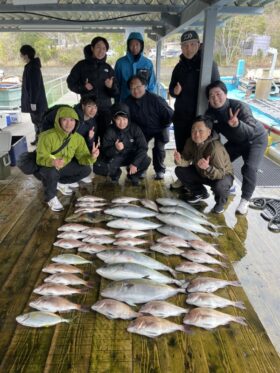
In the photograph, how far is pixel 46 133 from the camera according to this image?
356 centimetres

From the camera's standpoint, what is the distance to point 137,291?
6.97ft

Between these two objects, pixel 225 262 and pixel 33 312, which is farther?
pixel 225 262

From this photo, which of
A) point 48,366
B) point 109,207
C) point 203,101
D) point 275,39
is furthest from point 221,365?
point 275,39

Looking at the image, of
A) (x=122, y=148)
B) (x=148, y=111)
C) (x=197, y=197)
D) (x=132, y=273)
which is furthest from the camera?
(x=148, y=111)

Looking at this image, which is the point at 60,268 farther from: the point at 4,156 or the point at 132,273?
the point at 4,156

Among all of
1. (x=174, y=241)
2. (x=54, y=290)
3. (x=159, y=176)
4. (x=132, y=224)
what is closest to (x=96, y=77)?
(x=159, y=176)

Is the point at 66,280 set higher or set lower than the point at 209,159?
lower

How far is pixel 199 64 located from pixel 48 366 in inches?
138

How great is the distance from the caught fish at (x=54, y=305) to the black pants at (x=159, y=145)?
2.77 meters

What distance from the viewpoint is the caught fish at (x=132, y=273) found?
7.55ft

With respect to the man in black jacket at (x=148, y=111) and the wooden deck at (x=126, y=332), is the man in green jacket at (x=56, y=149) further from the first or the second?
the man in black jacket at (x=148, y=111)

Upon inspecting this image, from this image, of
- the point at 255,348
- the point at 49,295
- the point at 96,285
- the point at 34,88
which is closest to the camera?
the point at 255,348

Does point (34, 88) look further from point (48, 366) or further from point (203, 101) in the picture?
point (48, 366)

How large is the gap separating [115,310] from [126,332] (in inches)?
6.2
